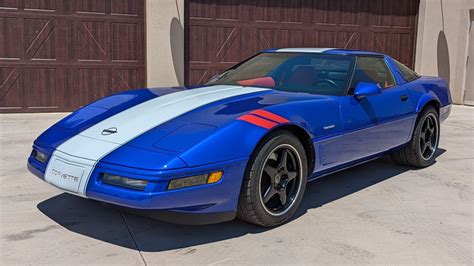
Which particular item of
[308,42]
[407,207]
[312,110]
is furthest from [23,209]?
[308,42]

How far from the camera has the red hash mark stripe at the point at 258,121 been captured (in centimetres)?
341

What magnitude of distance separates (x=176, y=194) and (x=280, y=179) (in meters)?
0.95

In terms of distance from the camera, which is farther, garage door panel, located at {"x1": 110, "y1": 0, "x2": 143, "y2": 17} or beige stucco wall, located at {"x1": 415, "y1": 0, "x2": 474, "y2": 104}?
beige stucco wall, located at {"x1": 415, "y1": 0, "x2": 474, "y2": 104}

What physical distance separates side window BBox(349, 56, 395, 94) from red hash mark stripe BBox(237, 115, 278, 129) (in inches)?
49.0

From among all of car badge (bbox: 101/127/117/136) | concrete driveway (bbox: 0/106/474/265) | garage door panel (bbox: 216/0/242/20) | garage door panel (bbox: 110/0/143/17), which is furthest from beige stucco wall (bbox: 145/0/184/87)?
car badge (bbox: 101/127/117/136)

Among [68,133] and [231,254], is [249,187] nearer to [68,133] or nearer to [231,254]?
[231,254]

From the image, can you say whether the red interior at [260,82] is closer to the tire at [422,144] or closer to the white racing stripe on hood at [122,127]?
the white racing stripe on hood at [122,127]

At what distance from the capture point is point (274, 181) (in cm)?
360

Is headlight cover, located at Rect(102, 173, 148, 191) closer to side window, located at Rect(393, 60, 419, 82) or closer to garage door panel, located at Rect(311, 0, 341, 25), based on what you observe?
side window, located at Rect(393, 60, 419, 82)

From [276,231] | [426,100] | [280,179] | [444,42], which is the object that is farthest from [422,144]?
[444,42]

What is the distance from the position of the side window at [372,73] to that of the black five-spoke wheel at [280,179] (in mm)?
1045

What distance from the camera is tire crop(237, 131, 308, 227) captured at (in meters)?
3.37

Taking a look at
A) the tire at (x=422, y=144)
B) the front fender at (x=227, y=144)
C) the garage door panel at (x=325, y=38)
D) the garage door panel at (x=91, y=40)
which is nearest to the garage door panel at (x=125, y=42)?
the garage door panel at (x=91, y=40)

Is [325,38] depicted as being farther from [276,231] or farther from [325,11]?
[276,231]
